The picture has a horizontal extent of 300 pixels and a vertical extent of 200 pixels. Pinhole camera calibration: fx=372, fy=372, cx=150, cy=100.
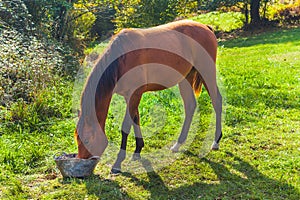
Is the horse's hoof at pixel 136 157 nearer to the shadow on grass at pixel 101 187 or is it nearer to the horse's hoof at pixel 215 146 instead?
the shadow on grass at pixel 101 187

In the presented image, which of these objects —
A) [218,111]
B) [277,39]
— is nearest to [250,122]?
[218,111]

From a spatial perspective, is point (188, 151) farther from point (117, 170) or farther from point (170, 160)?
point (117, 170)

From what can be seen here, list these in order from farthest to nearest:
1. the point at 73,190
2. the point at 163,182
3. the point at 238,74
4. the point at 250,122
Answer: the point at 238,74 < the point at 250,122 < the point at 163,182 < the point at 73,190

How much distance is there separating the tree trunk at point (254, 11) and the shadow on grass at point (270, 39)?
1.21 meters

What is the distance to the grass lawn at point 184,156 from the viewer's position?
3.50 meters

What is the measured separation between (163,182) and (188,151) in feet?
2.87

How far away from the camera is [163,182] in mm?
3740

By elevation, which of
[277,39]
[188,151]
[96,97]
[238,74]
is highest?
[96,97]

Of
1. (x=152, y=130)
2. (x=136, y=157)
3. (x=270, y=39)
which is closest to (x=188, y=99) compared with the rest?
(x=152, y=130)

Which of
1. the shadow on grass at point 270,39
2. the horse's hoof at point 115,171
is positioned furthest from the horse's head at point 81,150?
the shadow on grass at point 270,39

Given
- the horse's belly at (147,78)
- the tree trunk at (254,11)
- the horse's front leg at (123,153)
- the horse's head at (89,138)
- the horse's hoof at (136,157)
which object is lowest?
the tree trunk at (254,11)

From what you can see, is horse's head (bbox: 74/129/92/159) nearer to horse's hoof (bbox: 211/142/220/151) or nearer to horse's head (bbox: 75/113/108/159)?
horse's head (bbox: 75/113/108/159)

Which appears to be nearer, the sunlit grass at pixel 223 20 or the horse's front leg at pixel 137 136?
the horse's front leg at pixel 137 136

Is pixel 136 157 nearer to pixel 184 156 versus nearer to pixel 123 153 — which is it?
pixel 123 153
